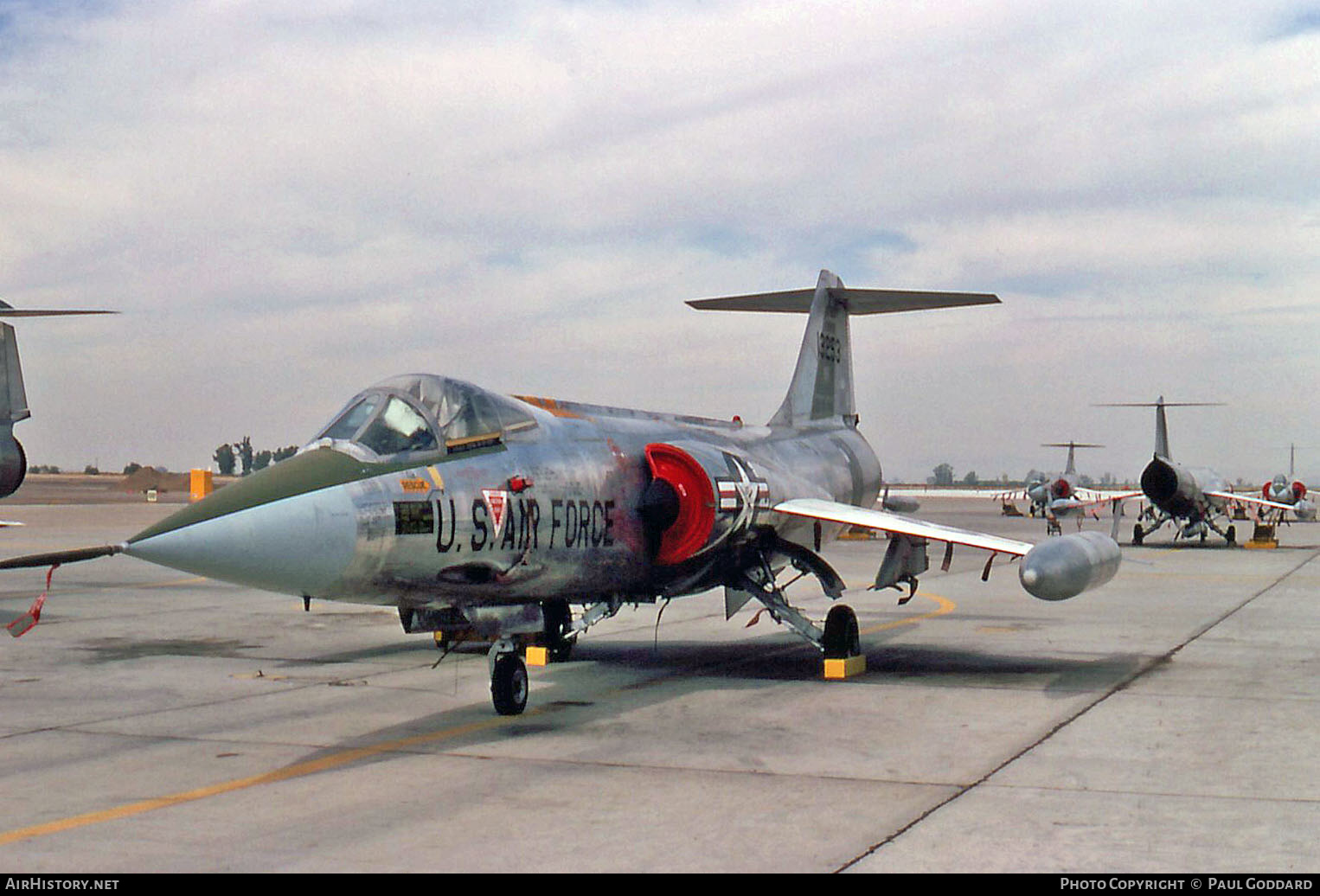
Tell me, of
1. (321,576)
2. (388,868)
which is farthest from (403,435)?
(388,868)

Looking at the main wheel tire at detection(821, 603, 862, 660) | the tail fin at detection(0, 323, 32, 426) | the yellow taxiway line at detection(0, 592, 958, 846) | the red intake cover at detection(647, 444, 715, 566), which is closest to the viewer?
the yellow taxiway line at detection(0, 592, 958, 846)

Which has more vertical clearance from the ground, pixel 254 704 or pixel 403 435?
pixel 403 435

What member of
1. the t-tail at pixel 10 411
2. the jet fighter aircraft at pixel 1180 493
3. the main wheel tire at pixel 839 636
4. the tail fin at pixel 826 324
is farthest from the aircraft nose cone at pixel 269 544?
the jet fighter aircraft at pixel 1180 493

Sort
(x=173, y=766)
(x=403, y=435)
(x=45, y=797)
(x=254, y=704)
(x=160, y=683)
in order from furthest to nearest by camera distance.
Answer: (x=160, y=683) < (x=254, y=704) < (x=403, y=435) < (x=173, y=766) < (x=45, y=797)

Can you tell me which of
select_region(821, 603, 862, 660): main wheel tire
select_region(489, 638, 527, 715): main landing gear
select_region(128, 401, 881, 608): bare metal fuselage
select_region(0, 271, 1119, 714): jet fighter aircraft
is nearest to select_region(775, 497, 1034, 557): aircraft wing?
select_region(0, 271, 1119, 714): jet fighter aircraft

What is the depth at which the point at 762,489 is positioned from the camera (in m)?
11.9

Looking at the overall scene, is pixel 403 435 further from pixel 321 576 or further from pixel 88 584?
pixel 88 584

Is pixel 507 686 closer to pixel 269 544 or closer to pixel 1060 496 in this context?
pixel 269 544

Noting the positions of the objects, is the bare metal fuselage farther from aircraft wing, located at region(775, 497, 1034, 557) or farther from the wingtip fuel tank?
the wingtip fuel tank

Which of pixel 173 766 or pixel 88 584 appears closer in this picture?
pixel 173 766

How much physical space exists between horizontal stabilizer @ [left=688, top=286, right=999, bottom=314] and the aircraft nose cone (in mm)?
10314

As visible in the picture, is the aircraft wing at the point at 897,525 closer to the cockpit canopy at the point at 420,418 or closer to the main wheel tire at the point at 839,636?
the main wheel tire at the point at 839,636

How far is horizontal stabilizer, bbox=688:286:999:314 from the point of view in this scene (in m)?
16.6

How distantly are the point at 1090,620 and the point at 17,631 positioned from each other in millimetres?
13922
